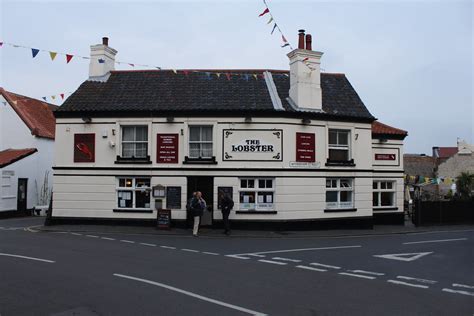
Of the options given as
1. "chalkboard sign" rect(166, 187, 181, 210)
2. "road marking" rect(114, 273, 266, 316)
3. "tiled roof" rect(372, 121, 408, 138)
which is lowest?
"road marking" rect(114, 273, 266, 316)

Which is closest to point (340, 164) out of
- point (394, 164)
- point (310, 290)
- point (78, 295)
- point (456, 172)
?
point (394, 164)

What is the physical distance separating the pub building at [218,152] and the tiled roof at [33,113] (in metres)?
8.85

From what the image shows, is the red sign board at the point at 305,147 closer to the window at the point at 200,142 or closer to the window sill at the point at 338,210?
the window sill at the point at 338,210

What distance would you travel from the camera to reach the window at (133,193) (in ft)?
61.9

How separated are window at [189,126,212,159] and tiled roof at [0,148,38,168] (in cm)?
1237

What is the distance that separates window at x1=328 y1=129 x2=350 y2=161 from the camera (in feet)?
→ 64.7

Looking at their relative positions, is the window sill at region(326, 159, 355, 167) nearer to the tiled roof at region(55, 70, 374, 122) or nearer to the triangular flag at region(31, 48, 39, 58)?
the tiled roof at region(55, 70, 374, 122)

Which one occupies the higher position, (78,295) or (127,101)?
(127,101)

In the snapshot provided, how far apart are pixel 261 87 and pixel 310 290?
13.6 m

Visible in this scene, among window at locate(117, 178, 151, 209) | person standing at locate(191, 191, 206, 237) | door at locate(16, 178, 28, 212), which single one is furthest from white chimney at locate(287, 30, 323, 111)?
door at locate(16, 178, 28, 212)

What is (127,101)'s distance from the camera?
19.5 meters

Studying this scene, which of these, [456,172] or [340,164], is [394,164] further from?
[456,172]

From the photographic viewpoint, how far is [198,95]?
19.7 metres

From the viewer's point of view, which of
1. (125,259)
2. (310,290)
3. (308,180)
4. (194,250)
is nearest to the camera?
(310,290)
